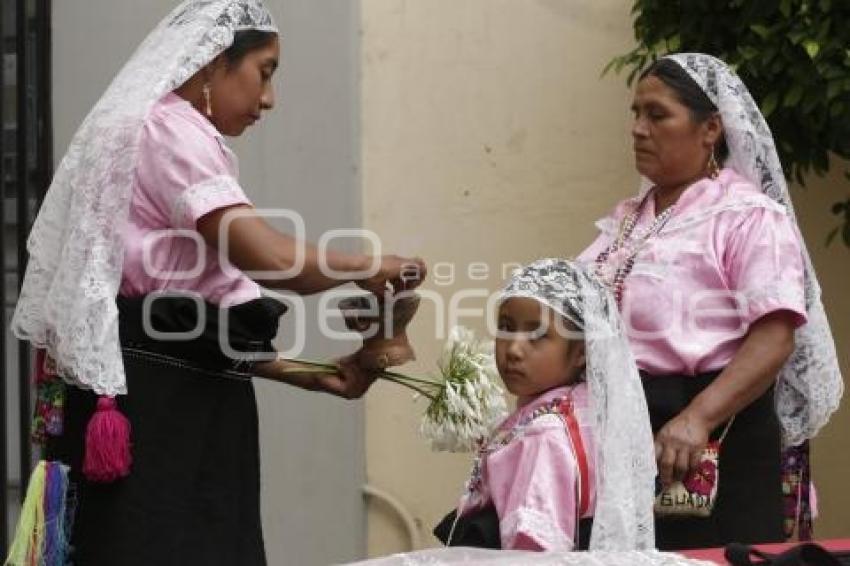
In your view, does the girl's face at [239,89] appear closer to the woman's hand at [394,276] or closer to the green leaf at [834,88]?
the woman's hand at [394,276]

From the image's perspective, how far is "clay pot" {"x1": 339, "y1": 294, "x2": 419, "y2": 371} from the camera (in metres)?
4.09

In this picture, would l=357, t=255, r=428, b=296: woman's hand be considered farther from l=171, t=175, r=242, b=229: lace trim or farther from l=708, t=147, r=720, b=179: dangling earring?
l=708, t=147, r=720, b=179: dangling earring

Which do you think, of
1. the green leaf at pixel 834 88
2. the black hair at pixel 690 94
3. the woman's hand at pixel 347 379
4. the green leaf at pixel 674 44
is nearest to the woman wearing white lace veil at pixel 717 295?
the black hair at pixel 690 94

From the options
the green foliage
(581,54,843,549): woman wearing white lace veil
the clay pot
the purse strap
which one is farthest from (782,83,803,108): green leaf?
the clay pot

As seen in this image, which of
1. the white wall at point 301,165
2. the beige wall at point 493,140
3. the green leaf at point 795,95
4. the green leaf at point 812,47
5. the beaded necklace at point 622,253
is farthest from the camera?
the beige wall at point 493,140

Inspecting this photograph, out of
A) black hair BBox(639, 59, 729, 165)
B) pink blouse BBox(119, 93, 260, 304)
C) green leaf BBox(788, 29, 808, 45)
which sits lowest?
pink blouse BBox(119, 93, 260, 304)

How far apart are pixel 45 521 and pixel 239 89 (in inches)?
38.1

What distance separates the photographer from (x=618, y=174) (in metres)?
5.79

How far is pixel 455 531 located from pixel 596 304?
1.77 feet

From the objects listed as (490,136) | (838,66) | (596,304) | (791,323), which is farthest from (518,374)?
(490,136)

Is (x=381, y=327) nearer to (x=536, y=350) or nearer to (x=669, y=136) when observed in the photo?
(x=536, y=350)

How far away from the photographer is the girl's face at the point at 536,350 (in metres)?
3.80

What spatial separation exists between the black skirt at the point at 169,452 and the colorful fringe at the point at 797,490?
125 centimetres

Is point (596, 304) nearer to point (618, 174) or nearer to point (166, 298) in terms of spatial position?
point (166, 298)
